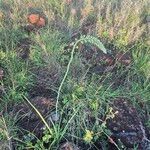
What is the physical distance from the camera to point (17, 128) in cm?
289

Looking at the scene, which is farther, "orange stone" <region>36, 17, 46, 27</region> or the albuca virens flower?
"orange stone" <region>36, 17, 46, 27</region>

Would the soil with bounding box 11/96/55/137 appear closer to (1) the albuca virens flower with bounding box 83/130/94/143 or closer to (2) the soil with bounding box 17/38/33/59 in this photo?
(1) the albuca virens flower with bounding box 83/130/94/143

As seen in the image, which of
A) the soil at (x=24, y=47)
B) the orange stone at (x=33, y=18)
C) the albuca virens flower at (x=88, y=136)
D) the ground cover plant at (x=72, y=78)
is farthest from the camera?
the orange stone at (x=33, y=18)

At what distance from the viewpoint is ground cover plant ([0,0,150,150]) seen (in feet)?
9.37

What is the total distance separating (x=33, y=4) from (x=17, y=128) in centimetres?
210

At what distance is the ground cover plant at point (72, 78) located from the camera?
9.37ft

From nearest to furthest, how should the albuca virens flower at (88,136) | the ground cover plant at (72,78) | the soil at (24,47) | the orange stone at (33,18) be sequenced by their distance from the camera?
the albuca virens flower at (88,136), the ground cover plant at (72,78), the soil at (24,47), the orange stone at (33,18)

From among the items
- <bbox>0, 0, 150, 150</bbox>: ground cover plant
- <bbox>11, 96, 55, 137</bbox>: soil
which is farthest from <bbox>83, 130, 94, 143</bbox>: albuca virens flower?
<bbox>11, 96, 55, 137</bbox>: soil

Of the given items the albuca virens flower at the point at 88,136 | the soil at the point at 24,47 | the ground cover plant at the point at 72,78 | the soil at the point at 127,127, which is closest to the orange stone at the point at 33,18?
the ground cover plant at the point at 72,78

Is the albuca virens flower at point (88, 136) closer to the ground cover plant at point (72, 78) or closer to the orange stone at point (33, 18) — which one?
the ground cover plant at point (72, 78)

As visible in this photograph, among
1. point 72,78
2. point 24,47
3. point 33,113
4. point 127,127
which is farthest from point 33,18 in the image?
point 127,127

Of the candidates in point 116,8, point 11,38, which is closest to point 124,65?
point 116,8

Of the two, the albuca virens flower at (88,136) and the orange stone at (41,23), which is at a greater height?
the orange stone at (41,23)

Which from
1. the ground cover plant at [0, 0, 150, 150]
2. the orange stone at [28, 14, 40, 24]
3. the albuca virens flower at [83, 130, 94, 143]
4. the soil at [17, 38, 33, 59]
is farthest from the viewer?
the orange stone at [28, 14, 40, 24]
